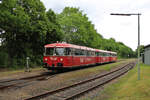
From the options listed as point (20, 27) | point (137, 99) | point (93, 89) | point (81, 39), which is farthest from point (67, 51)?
point (81, 39)

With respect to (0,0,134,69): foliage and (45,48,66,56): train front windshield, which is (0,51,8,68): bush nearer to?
(0,0,134,69): foliage

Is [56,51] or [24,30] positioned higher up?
[24,30]

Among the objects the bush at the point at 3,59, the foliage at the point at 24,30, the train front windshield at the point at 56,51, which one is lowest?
the bush at the point at 3,59

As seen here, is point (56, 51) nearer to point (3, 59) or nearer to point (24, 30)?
point (24, 30)

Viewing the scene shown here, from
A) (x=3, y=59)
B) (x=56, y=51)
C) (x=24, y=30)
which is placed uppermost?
(x=24, y=30)

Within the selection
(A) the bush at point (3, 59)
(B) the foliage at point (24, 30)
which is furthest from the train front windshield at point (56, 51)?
(A) the bush at point (3, 59)

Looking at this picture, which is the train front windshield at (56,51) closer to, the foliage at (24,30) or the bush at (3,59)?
the foliage at (24,30)

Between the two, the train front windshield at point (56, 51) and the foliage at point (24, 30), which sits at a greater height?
the foliage at point (24, 30)

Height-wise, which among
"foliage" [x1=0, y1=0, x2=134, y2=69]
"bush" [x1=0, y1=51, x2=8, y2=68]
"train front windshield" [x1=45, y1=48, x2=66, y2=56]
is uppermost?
"foliage" [x1=0, y1=0, x2=134, y2=69]

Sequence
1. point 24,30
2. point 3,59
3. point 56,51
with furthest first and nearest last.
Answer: point 24,30 → point 3,59 → point 56,51

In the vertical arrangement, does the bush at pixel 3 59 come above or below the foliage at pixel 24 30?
below

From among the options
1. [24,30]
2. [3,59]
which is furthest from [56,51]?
[3,59]

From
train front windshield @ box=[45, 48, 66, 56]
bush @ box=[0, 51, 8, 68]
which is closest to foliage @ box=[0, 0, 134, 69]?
bush @ box=[0, 51, 8, 68]

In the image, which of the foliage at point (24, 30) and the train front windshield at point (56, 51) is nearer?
the train front windshield at point (56, 51)
